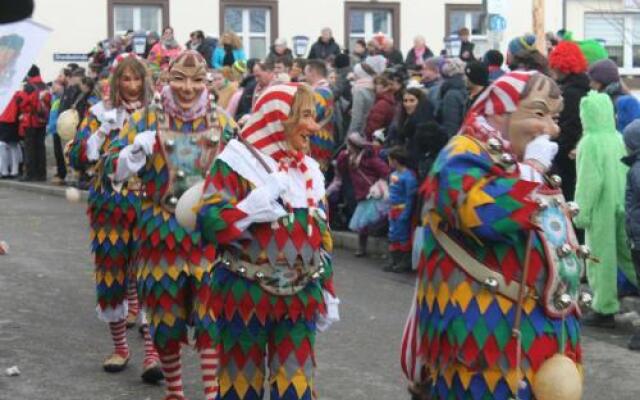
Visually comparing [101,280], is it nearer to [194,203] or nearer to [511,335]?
[194,203]

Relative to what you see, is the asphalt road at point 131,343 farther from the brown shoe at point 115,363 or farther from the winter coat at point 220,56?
the winter coat at point 220,56

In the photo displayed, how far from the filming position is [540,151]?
538 cm

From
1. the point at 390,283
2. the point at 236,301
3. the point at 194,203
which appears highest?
the point at 194,203

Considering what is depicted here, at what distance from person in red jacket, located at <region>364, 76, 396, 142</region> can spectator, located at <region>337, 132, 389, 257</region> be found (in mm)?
184

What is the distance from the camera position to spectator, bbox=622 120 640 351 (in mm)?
9805

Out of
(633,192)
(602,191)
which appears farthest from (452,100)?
(633,192)

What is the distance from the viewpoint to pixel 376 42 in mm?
20375

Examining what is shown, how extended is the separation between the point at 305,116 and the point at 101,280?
3.00m

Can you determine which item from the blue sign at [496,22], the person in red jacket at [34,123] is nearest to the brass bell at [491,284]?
the blue sign at [496,22]

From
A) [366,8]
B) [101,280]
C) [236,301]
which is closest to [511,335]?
[236,301]

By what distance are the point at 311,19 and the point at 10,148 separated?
10.3 m

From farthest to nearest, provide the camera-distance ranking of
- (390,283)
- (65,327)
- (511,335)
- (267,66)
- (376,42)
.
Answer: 1. (376,42)
2. (267,66)
3. (390,283)
4. (65,327)
5. (511,335)

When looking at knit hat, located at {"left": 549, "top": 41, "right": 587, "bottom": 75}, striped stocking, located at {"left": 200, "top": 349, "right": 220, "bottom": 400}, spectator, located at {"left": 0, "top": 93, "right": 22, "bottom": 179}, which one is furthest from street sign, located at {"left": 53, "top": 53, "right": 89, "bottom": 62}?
striped stocking, located at {"left": 200, "top": 349, "right": 220, "bottom": 400}

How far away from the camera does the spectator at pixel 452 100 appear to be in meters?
14.0
